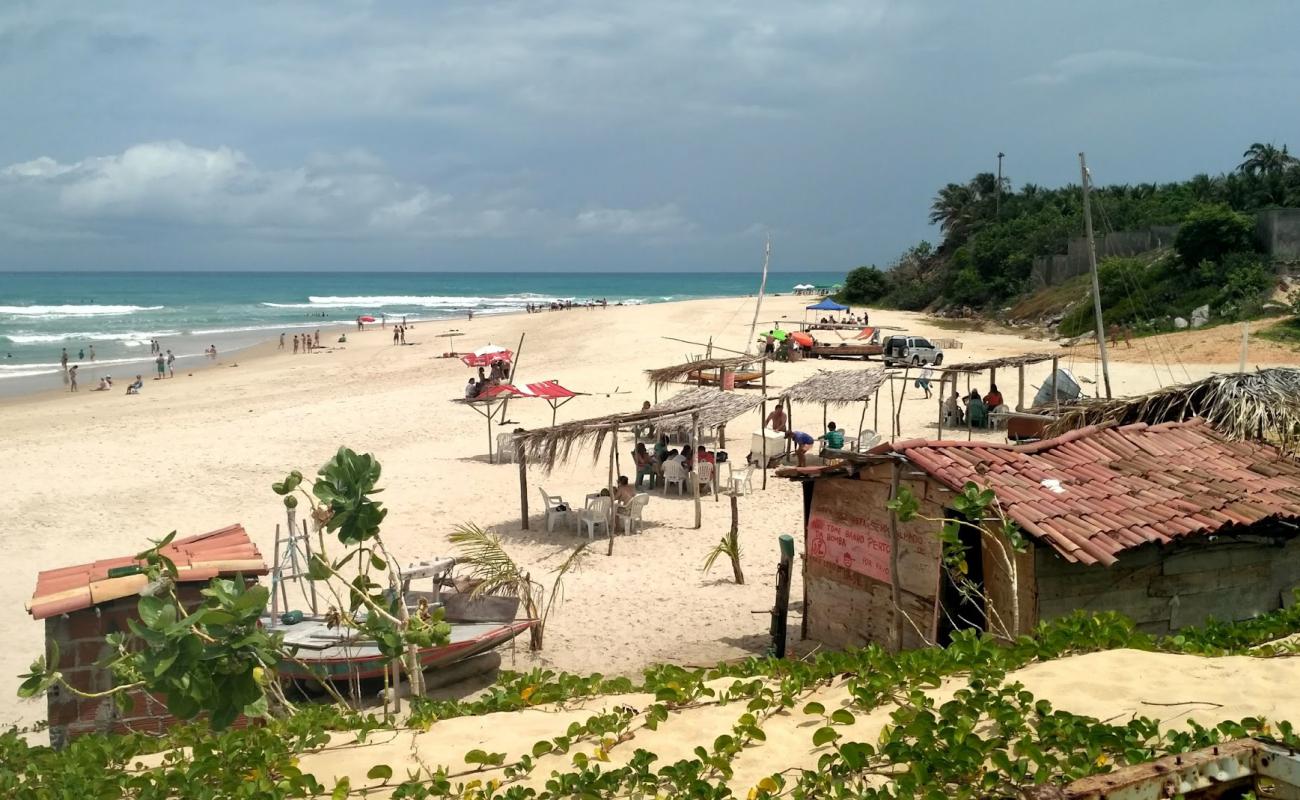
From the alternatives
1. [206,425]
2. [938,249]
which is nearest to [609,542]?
[206,425]

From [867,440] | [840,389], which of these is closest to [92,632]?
[867,440]

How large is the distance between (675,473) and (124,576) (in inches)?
368

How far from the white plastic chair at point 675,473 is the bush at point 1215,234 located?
24.8 metres

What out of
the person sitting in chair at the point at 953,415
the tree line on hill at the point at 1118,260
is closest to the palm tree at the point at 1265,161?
the tree line on hill at the point at 1118,260

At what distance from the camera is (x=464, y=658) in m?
8.46

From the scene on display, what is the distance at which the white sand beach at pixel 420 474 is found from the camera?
9.99 metres

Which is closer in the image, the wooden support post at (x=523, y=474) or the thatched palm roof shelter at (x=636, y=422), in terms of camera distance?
the thatched palm roof shelter at (x=636, y=422)

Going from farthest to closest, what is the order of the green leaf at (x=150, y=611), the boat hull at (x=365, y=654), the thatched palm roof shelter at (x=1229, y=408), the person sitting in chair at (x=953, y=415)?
the person sitting in chair at (x=953, y=415), the thatched palm roof shelter at (x=1229, y=408), the boat hull at (x=365, y=654), the green leaf at (x=150, y=611)

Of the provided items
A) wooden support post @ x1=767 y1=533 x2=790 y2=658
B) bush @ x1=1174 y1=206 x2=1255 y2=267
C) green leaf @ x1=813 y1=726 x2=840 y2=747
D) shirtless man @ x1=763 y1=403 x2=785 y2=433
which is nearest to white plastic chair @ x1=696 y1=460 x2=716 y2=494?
shirtless man @ x1=763 y1=403 x2=785 y2=433

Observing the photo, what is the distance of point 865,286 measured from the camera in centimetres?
6031

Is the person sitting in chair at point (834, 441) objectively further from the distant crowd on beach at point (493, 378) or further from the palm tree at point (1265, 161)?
the palm tree at point (1265, 161)

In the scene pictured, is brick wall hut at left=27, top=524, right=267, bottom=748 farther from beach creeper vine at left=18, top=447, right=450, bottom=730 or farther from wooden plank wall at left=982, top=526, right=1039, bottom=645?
wooden plank wall at left=982, top=526, right=1039, bottom=645

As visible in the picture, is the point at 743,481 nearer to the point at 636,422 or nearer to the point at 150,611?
the point at 636,422

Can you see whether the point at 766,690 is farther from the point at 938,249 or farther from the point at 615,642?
the point at 938,249
